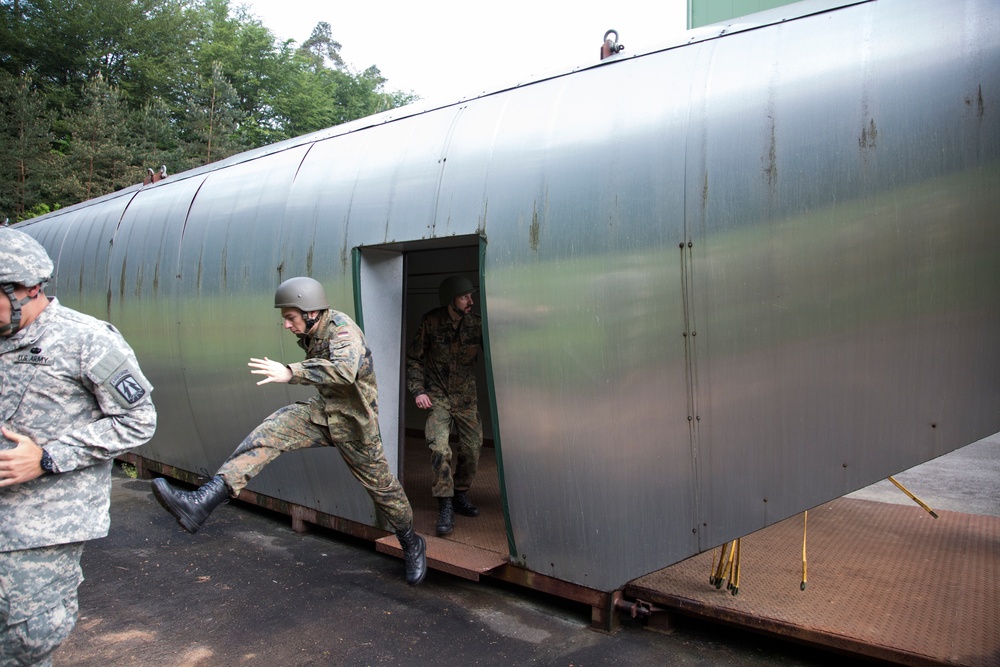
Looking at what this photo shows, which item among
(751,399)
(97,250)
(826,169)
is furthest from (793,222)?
(97,250)

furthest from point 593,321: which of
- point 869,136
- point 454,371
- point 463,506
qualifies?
point 463,506

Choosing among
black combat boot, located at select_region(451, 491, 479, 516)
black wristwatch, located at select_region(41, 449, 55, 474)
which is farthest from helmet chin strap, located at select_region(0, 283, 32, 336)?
black combat boot, located at select_region(451, 491, 479, 516)

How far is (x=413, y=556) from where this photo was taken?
14.6 ft

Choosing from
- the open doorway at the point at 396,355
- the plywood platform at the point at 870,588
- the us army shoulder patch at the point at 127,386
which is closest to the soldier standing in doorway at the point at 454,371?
the open doorway at the point at 396,355

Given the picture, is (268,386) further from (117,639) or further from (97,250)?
(97,250)

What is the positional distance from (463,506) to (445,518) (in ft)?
1.86

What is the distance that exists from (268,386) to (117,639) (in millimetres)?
2130

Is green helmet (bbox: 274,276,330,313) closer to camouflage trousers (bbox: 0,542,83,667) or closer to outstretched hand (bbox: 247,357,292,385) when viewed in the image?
outstretched hand (bbox: 247,357,292,385)

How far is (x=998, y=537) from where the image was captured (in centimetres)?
441

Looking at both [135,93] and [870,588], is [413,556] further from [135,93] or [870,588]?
[135,93]

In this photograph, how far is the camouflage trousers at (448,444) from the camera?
5.06 m

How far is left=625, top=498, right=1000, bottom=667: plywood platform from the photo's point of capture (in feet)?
10.1

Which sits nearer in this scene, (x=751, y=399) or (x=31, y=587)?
(x=31, y=587)

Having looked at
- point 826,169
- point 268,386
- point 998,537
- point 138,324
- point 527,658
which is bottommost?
point 527,658
